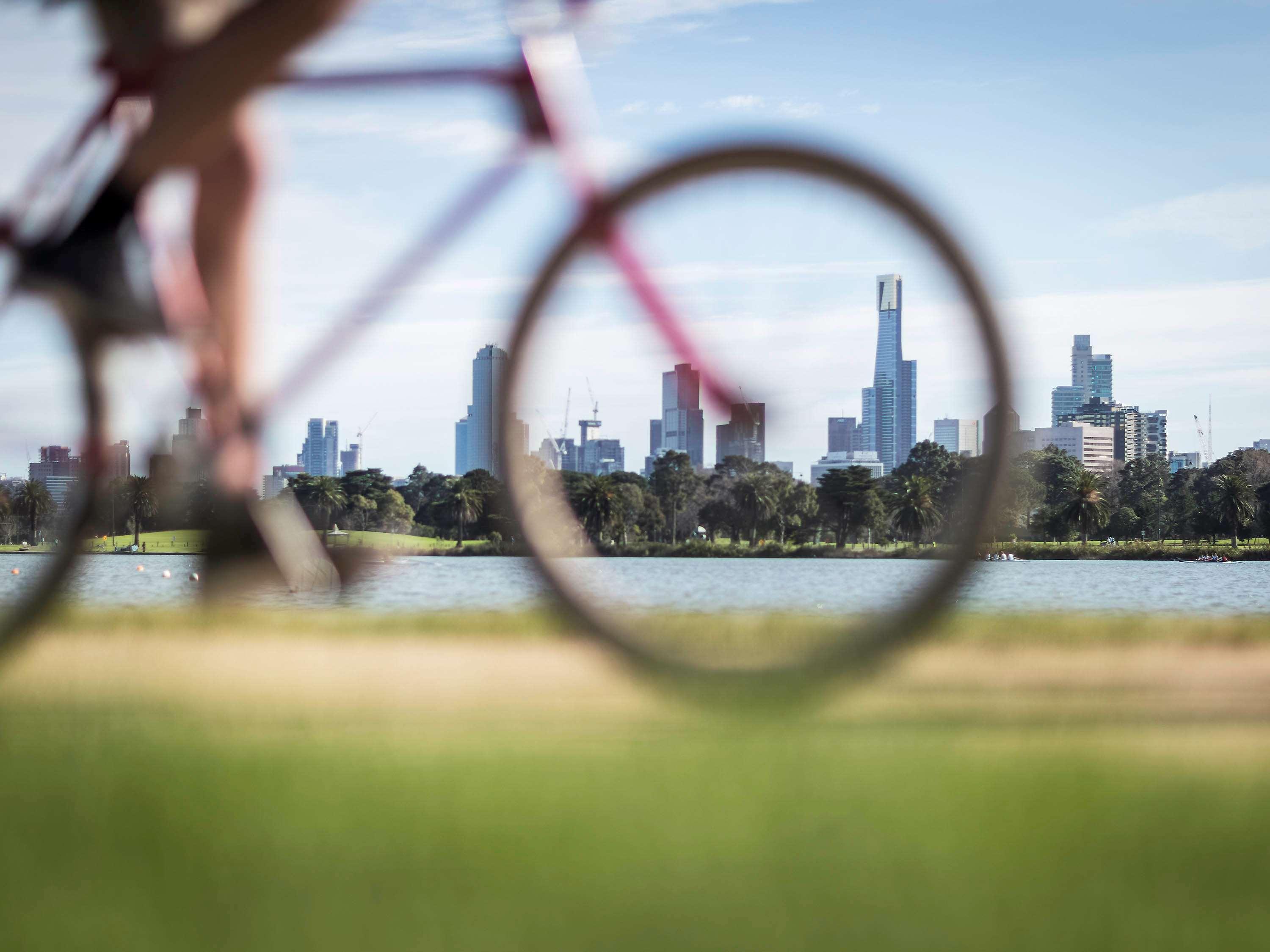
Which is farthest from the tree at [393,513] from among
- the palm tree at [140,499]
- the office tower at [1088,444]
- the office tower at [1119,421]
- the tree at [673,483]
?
the office tower at [1119,421]

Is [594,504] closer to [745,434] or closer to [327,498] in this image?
[745,434]

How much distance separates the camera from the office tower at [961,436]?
2.22 metres

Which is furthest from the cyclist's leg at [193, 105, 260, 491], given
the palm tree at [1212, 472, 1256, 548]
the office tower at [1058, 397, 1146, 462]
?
the office tower at [1058, 397, 1146, 462]

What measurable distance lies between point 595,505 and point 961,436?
0.80m

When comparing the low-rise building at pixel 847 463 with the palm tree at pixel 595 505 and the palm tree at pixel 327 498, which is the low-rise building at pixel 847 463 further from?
the palm tree at pixel 327 498

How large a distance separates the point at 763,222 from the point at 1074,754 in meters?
1.22

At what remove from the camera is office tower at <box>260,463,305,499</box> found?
272 cm

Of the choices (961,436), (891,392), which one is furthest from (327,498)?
(961,436)

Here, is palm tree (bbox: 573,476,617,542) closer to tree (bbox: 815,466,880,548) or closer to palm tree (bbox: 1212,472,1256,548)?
tree (bbox: 815,466,880,548)

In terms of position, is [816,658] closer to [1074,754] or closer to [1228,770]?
[1074,754]

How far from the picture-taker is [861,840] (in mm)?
1377

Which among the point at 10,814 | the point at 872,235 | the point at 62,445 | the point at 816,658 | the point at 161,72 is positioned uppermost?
the point at 161,72

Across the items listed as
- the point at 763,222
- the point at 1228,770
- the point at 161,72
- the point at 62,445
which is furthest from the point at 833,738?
the point at 62,445

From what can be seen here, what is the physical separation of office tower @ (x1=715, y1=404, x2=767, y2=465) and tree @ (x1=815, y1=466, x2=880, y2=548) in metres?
0.21
